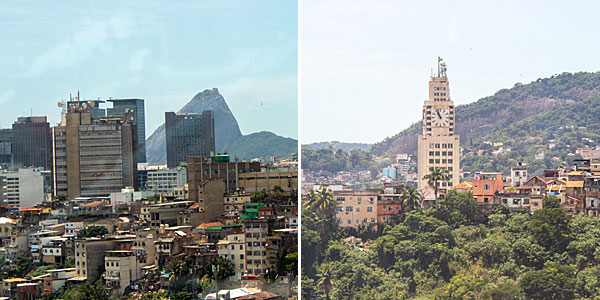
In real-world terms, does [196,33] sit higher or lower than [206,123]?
higher

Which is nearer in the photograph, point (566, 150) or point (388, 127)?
point (566, 150)

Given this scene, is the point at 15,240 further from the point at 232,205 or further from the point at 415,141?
the point at 415,141

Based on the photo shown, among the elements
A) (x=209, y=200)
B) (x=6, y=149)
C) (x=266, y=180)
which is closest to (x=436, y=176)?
(x=266, y=180)

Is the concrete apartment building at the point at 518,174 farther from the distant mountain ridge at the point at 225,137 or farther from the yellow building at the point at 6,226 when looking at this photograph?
the yellow building at the point at 6,226

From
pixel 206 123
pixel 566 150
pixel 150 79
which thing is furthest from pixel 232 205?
pixel 566 150

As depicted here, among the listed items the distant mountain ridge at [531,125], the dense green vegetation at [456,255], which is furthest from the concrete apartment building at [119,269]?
the distant mountain ridge at [531,125]

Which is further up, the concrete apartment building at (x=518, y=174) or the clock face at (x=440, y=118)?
the clock face at (x=440, y=118)

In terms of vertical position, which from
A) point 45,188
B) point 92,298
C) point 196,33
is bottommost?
point 92,298
